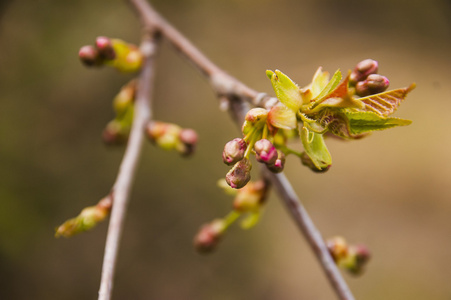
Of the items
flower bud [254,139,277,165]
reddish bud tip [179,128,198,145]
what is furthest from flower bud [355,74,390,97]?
reddish bud tip [179,128,198,145]

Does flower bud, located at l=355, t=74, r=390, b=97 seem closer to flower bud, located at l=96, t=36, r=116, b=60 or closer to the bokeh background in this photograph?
flower bud, located at l=96, t=36, r=116, b=60

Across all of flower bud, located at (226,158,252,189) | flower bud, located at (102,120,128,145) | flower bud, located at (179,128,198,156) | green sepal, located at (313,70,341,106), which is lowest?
flower bud, located at (226,158,252,189)

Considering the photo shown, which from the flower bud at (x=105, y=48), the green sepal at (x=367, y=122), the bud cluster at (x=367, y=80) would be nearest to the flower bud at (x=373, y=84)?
the bud cluster at (x=367, y=80)

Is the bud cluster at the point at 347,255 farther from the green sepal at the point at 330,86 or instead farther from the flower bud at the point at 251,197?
the green sepal at the point at 330,86

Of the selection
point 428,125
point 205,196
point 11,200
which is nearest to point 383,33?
point 428,125

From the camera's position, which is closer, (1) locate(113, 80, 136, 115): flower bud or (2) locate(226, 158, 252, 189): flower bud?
(2) locate(226, 158, 252, 189): flower bud

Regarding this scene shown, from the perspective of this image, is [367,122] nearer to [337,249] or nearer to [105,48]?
[337,249]
